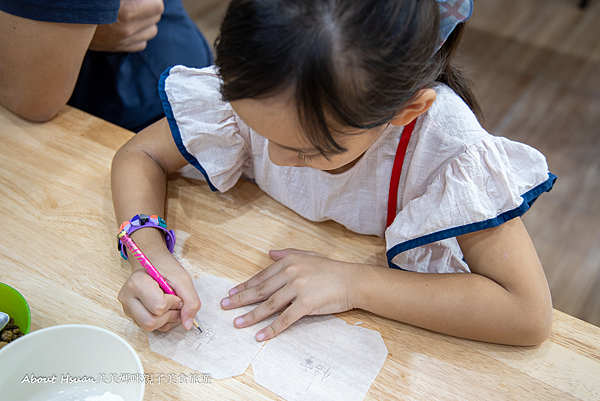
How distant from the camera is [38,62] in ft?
2.84

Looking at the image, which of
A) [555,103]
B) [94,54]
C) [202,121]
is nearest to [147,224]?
[202,121]

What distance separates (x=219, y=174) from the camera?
787mm

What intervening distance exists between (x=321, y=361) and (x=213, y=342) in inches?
6.0

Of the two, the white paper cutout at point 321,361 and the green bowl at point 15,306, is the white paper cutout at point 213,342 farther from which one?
the green bowl at point 15,306

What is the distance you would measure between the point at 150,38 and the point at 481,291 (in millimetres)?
922

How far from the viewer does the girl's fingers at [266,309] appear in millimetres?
649

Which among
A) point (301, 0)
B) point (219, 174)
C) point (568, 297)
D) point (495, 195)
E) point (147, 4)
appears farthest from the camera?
point (568, 297)

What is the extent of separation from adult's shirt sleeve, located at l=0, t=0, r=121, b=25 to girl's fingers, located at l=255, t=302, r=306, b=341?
0.63m

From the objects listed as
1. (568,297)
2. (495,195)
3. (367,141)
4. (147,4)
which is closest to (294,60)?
(367,141)

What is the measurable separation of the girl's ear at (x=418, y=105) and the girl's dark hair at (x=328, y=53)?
0.10 ft

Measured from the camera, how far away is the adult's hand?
0.99m

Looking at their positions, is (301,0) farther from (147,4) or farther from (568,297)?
(568,297)

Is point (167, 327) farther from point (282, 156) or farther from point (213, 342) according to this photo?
point (282, 156)

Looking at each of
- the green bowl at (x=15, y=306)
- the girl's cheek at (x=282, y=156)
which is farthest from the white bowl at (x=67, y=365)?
the girl's cheek at (x=282, y=156)
